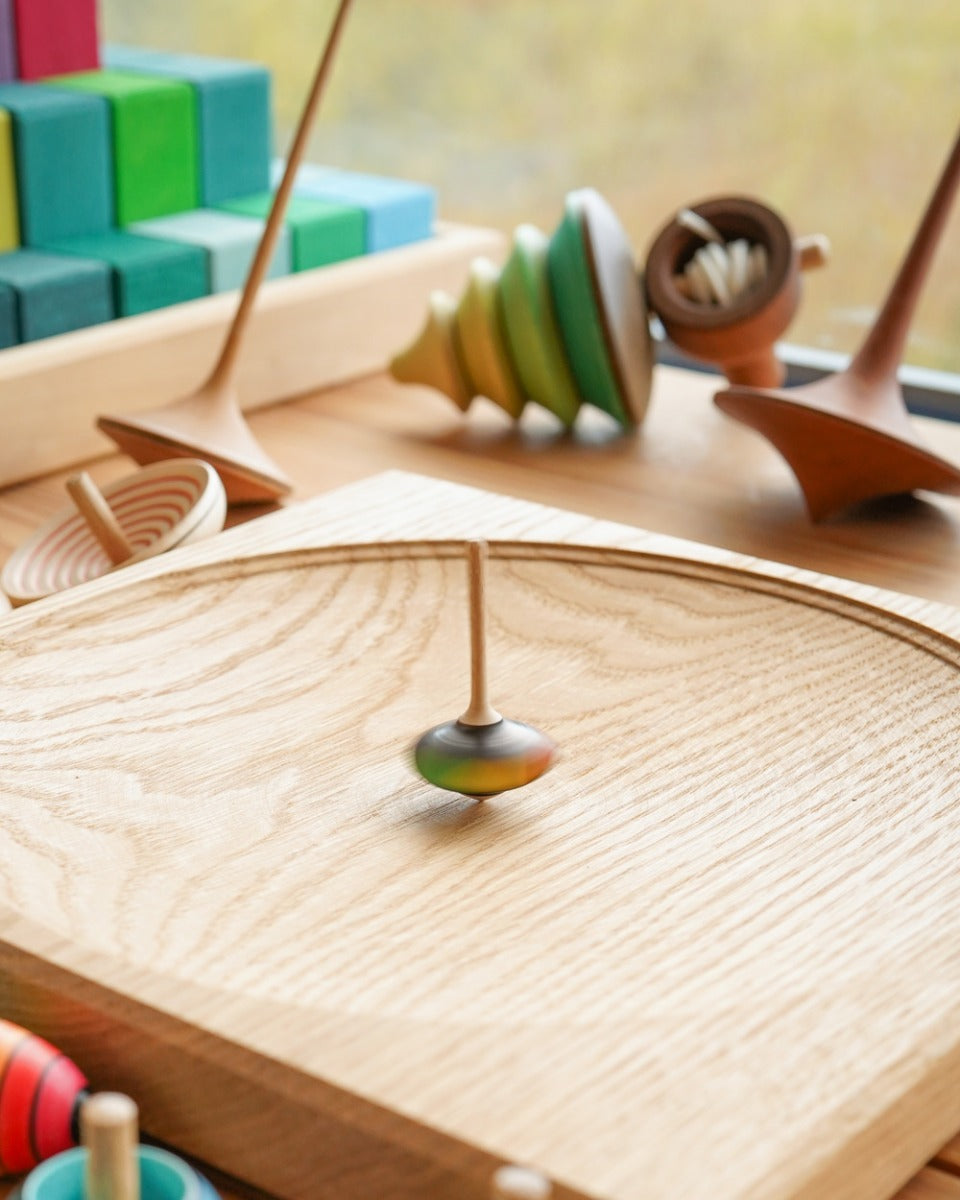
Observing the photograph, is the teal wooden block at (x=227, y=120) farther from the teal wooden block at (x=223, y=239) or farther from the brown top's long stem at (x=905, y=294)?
the brown top's long stem at (x=905, y=294)

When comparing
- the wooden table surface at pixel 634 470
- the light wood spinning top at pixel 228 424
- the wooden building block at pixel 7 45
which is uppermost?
the wooden building block at pixel 7 45

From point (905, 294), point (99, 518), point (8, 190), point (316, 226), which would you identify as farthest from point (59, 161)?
point (905, 294)

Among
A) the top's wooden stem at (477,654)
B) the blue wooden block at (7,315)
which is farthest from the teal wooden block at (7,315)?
the top's wooden stem at (477,654)

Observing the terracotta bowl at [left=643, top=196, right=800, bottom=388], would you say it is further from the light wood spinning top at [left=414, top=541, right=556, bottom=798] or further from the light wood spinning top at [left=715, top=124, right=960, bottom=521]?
the light wood spinning top at [left=414, top=541, right=556, bottom=798]

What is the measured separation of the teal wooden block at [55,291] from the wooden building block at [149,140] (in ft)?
0.27

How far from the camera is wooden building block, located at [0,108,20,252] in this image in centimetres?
87

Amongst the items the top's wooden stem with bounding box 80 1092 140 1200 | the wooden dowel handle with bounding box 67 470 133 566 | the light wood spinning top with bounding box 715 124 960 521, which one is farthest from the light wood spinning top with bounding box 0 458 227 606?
the top's wooden stem with bounding box 80 1092 140 1200

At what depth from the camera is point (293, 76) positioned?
4.47 feet

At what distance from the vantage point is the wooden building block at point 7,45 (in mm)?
942

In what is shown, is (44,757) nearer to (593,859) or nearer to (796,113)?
(593,859)

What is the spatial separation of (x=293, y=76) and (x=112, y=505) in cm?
75

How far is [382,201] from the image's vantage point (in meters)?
1.02

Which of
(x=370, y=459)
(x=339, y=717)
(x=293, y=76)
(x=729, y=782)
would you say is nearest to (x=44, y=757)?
(x=339, y=717)

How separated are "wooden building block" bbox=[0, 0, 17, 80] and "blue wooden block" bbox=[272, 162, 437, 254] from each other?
170 mm
